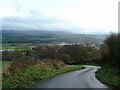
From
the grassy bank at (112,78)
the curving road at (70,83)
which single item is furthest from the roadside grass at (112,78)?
the curving road at (70,83)

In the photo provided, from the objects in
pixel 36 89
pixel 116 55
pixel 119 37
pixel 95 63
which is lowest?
pixel 95 63

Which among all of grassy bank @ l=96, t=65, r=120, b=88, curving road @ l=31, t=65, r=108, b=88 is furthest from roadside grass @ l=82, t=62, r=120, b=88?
curving road @ l=31, t=65, r=108, b=88

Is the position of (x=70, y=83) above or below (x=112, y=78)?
below

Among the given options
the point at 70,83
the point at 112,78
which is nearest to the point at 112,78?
the point at 112,78

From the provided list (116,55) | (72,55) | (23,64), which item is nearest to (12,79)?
(23,64)

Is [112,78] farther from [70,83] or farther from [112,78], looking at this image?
[70,83]

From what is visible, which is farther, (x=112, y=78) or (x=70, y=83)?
(x=112, y=78)

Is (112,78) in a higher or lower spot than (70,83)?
higher

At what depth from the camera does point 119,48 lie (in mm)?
17516

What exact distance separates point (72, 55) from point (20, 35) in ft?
81.6

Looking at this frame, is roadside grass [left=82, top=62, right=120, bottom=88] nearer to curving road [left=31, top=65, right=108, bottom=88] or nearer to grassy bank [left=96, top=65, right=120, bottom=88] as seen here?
grassy bank [left=96, top=65, right=120, bottom=88]

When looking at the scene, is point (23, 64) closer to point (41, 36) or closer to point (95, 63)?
point (95, 63)

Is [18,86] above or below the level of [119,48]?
below

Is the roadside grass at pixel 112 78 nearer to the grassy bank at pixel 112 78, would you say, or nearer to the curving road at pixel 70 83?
the grassy bank at pixel 112 78
